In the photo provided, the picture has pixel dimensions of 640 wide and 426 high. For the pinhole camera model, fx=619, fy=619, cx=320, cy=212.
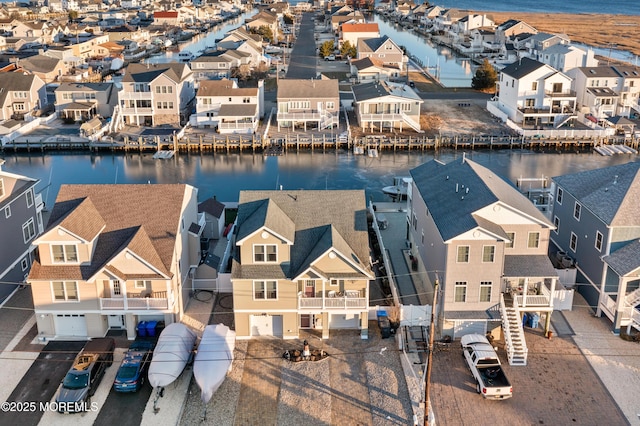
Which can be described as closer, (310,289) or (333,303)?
(333,303)

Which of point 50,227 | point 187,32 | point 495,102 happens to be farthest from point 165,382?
point 187,32

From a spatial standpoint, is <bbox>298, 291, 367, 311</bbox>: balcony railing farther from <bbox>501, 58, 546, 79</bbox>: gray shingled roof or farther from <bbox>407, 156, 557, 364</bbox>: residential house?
<bbox>501, 58, 546, 79</bbox>: gray shingled roof

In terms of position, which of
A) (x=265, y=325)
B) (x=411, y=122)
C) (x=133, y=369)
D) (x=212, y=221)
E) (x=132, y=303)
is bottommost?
(x=265, y=325)

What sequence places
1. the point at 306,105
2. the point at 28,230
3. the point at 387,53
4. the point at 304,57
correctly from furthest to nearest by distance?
the point at 304,57 → the point at 387,53 → the point at 306,105 → the point at 28,230

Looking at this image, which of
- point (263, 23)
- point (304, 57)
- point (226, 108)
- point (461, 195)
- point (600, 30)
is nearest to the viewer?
point (461, 195)

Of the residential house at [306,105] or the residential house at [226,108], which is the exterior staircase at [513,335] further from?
the residential house at [226,108]

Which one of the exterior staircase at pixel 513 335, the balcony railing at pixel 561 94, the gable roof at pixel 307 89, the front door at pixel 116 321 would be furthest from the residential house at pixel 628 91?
the front door at pixel 116 321

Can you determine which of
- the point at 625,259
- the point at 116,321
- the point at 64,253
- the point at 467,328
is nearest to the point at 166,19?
the point at 64,253

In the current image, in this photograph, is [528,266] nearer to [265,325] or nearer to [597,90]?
[265,325]

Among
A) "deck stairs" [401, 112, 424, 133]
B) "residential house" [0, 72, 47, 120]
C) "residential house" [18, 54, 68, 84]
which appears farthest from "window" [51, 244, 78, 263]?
"residential house" [18, 54, 68, 84]
